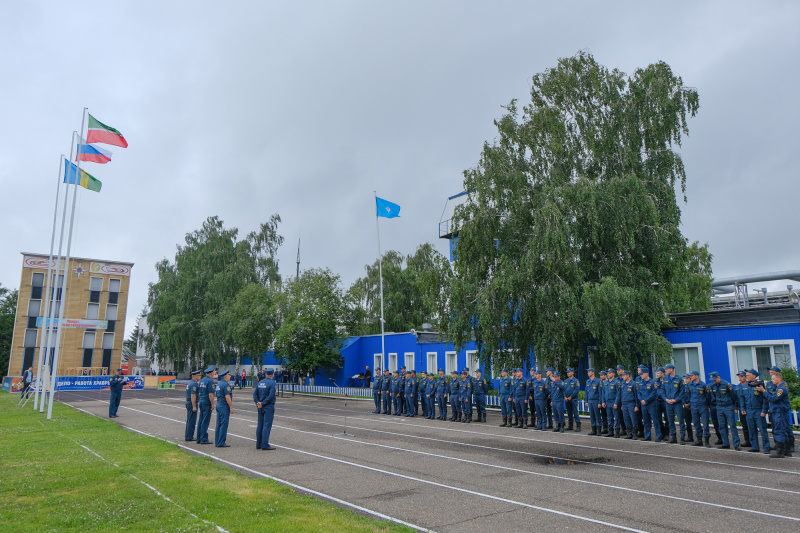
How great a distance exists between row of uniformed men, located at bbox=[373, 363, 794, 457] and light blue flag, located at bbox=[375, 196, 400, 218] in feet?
45.3

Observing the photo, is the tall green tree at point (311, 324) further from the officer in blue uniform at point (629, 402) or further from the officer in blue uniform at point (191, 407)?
the officer in blue uniform at point (629, 402)

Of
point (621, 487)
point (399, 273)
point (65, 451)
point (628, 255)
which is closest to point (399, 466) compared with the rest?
point (621, 487)

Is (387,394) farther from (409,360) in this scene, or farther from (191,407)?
(409,360)

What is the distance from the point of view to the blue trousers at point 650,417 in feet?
47.0

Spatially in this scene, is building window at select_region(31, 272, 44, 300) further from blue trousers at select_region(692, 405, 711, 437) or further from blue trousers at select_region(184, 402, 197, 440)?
blue trousers at select_region(692, 405, 711, 437)

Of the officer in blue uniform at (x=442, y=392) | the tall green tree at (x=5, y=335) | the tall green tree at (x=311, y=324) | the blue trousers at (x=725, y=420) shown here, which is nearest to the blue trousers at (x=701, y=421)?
the blue trousers at (x=725, y=420)

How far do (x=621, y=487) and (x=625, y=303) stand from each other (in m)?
12.8

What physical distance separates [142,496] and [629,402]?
12.3 metres

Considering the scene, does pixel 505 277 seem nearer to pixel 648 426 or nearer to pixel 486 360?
pixel 486 360

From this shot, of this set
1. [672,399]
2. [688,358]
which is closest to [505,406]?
[672,399]

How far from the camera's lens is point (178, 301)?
167 feet

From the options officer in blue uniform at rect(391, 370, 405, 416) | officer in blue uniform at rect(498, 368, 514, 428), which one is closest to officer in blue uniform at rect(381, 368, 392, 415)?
officer in blue uniform at rect(391, 370, 405, 416)

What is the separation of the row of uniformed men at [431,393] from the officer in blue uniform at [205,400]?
9.38m

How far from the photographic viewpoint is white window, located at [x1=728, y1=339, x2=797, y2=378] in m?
19.3
